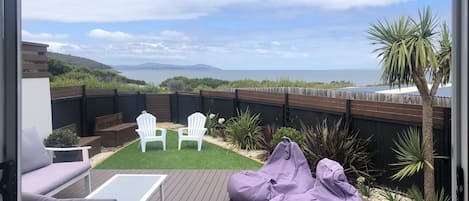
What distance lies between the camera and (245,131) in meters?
6.12

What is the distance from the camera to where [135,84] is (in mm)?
6219

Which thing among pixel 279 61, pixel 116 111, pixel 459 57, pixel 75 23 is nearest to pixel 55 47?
pixel 75 23

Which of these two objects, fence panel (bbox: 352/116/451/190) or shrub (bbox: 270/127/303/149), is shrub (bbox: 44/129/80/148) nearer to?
shrub (bbox: 270/127/303/149)

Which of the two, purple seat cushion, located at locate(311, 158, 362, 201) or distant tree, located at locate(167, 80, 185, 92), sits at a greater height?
distant tree, located at locate(167, 80, 185, 92)

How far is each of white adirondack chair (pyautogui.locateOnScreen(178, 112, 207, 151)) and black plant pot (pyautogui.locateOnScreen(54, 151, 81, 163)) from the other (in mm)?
1930

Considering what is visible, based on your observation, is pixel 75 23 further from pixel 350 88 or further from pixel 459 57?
pixel 459 57

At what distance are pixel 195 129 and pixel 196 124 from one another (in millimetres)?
113

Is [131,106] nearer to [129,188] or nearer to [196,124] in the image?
[196,124]

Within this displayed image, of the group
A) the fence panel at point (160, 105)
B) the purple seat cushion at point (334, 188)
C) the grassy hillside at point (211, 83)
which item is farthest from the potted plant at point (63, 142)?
the purple seat cushion at point (334, 188)

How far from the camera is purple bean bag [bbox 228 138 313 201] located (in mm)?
3502

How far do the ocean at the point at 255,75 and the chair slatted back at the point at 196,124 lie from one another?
647mm

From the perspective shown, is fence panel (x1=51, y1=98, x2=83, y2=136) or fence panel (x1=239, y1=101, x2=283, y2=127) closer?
fence panel (x1=51, y1=98, x2=83, y2=136)

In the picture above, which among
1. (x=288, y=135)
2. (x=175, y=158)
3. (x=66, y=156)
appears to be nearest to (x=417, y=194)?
(x=288, y=135)

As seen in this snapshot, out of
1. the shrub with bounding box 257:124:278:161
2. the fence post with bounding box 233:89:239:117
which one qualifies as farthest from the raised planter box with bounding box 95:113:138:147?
the shrub with bounding box 257:124:278:161
